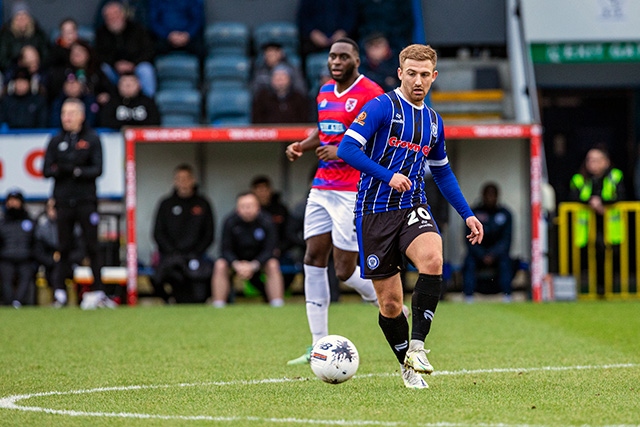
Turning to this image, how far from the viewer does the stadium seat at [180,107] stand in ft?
54.2

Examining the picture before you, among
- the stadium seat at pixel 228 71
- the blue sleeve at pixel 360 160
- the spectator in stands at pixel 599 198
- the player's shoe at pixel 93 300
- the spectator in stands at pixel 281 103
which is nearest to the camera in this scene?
the blue sleeve at pixel 360 160

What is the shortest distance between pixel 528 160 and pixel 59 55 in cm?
619

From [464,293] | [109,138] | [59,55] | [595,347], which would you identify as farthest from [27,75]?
[595,347]

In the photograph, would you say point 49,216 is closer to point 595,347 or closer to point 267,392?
point 595,347

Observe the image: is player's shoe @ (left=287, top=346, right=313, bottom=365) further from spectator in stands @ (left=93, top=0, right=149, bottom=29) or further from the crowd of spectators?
spectator in stands @ (left=93, top=0, right=149, bottom=29)

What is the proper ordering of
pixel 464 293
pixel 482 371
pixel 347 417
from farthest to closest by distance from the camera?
pixel 464 293 → pixel 482 371 → pixel 347 417

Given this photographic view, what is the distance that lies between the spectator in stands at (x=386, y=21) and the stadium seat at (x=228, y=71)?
171 centimetres

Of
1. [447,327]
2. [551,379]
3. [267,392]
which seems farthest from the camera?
[447,327]

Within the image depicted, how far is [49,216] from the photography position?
1456cm

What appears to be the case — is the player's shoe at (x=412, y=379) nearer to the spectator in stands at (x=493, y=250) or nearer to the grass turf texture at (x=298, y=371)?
the grass turf texture at (x=298, y=371)

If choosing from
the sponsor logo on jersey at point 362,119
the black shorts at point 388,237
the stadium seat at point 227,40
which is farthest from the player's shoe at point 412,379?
the stadium seat at point 227,40

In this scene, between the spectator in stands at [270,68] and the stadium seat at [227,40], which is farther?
the stadium seat at [227,40]

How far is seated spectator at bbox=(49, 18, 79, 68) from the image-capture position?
1602cm

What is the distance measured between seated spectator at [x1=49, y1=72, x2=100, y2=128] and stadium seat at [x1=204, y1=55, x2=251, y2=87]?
2166 mm
